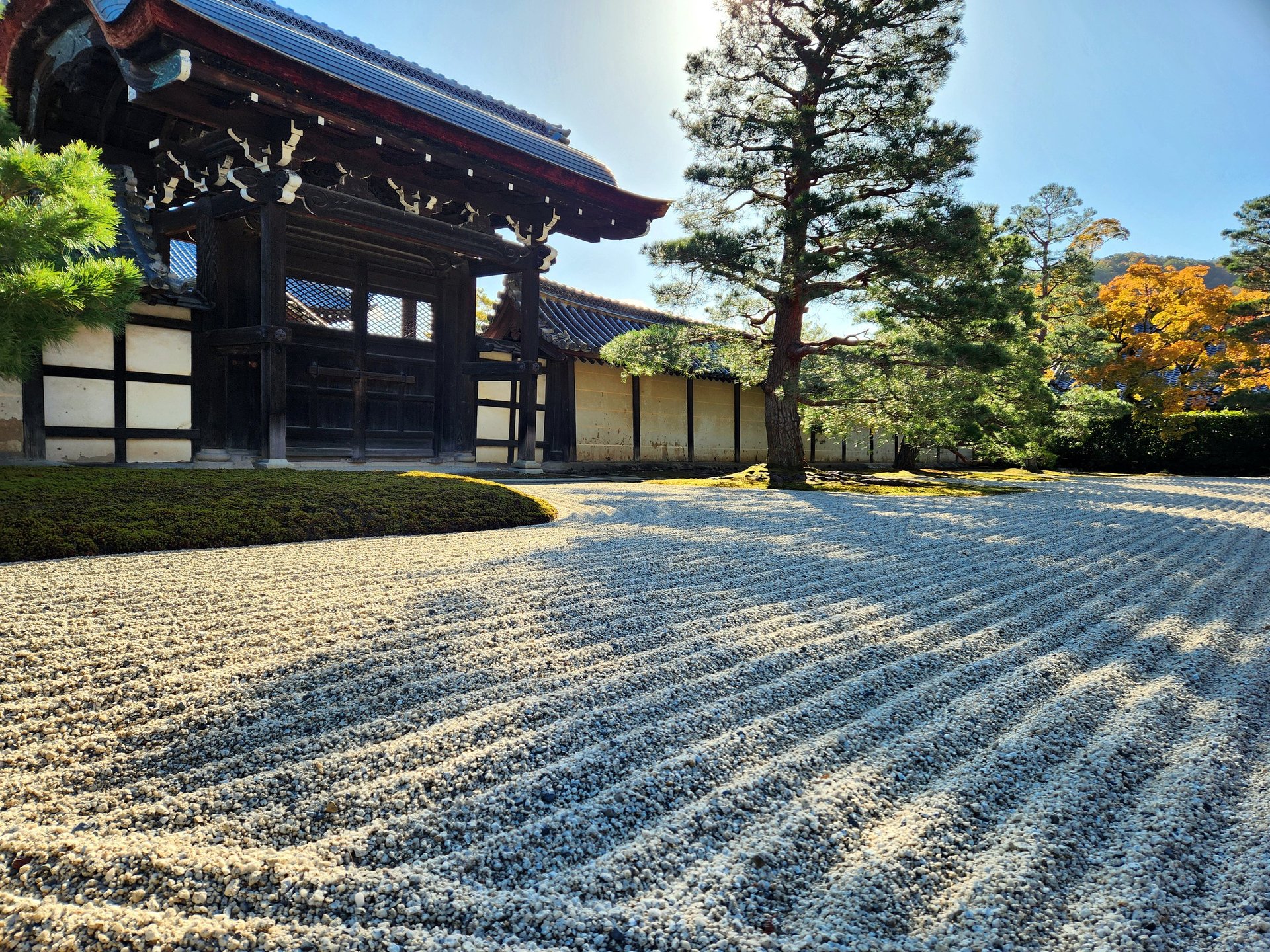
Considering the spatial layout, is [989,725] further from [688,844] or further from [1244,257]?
[1244,257]

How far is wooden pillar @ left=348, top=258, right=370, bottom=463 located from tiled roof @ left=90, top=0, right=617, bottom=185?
1.84 metres

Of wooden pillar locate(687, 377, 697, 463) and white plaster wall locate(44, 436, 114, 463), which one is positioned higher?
wooden pillar locate(687, 377, 697, 463)

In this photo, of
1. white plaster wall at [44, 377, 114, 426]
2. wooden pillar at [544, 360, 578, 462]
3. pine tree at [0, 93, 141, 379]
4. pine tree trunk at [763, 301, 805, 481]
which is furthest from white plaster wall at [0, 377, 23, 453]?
pine tree trunk at [763, 301, 805, 481]

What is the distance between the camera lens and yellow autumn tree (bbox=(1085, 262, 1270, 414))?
15.9m

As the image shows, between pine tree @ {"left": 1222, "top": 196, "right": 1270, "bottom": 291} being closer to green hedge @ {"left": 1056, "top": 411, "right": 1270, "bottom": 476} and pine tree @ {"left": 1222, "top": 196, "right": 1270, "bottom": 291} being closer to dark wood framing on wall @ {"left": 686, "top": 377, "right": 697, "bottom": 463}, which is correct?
green hedge @ {"left": 1056, "top": 411, "right": 1270, "bottom": 476}

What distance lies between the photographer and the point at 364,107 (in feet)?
19.1

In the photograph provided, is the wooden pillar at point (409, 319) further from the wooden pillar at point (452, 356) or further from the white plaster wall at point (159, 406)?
the white plaster wall at point (159, 406)

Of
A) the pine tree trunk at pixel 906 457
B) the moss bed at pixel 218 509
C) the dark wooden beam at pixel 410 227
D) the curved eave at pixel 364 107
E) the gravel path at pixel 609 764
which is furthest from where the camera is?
the pine tree trunk at pixel 906 457

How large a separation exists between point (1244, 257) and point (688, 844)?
22.0 metres

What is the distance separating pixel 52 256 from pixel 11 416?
2354mm

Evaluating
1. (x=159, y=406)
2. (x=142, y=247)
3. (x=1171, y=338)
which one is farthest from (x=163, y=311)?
(x=1171, y=338)

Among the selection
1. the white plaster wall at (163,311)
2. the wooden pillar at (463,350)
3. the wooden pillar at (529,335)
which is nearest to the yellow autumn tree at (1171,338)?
the wooden pillar at (529,335)

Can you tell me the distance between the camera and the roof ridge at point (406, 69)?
7.91m

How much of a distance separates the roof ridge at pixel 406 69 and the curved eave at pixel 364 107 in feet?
4.50
